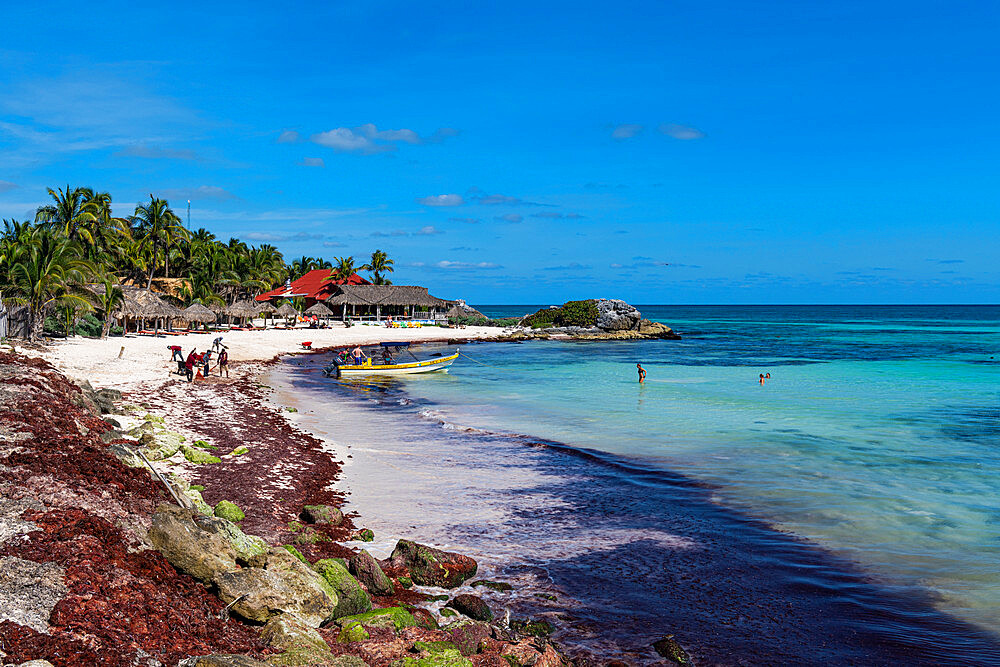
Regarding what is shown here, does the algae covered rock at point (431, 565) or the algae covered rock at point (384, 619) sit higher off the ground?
the algae covered rock at point (384, 619)

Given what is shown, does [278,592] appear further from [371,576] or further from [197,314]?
[197,314]

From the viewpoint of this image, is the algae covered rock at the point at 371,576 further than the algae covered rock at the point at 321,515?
No

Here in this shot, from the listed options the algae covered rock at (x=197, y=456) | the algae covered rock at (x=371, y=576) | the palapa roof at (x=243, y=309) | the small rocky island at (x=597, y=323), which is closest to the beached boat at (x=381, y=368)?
the algae covered rock at (x=197, y=456)

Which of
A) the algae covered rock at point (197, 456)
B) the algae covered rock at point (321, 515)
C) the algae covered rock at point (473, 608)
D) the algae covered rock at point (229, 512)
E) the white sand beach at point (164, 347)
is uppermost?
the white sand beach at point (164, 347)

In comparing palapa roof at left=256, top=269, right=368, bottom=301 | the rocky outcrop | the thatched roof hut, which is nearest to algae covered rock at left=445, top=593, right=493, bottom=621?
the thatched roof hut

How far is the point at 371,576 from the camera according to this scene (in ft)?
26.3

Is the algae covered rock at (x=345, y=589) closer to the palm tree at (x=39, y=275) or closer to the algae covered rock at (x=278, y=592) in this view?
the algae covered rock at (x=278, y=592)

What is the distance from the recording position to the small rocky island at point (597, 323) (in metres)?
76.1

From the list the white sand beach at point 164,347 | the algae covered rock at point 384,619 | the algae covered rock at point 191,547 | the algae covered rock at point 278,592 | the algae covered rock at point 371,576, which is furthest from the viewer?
the white sand beach at point 164,347

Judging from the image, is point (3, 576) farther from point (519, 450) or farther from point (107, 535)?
point (519, 450)

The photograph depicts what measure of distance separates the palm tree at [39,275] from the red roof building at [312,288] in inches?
1733

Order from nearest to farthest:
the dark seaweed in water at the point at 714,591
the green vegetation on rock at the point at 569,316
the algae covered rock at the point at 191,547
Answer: the algae covered rock at the point at 191,547
the dark seaweed in water at the point at 714,591
the green vegetation on rock at the point at 569,316

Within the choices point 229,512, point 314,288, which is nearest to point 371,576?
point 229,512

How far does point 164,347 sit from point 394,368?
13.6 m
